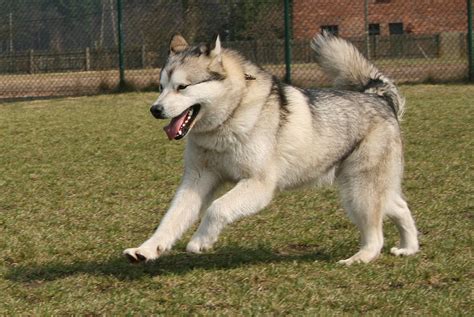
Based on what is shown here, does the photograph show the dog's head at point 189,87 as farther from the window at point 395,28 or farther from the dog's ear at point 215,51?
the window at point 395,28

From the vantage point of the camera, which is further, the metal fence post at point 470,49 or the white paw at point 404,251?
the metal fence post at point 470,49

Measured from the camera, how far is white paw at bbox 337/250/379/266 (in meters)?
4.34

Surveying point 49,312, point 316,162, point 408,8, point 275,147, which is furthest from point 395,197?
point 408,8

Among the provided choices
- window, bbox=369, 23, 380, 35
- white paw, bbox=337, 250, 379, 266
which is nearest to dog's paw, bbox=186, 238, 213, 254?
white paw, bbox=337, 250, 379, 266

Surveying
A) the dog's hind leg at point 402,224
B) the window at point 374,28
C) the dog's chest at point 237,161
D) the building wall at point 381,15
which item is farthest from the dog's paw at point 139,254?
the window at point 374,28

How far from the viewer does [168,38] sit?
57.5 feet

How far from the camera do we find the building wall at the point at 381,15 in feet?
58.0

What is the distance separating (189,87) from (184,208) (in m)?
0.64

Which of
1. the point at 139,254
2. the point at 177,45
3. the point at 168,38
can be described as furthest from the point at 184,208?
the point at 168,38

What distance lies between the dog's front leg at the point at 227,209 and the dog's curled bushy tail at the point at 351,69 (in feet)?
4.29

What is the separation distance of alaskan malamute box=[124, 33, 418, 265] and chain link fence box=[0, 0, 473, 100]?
10.5m

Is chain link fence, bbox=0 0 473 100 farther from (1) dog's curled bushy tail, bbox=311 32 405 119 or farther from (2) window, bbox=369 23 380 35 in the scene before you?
(1) dog's curled bushy tail, bbox=311 32 405 119

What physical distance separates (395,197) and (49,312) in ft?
7.18

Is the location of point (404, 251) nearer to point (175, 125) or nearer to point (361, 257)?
point (361, 257)
